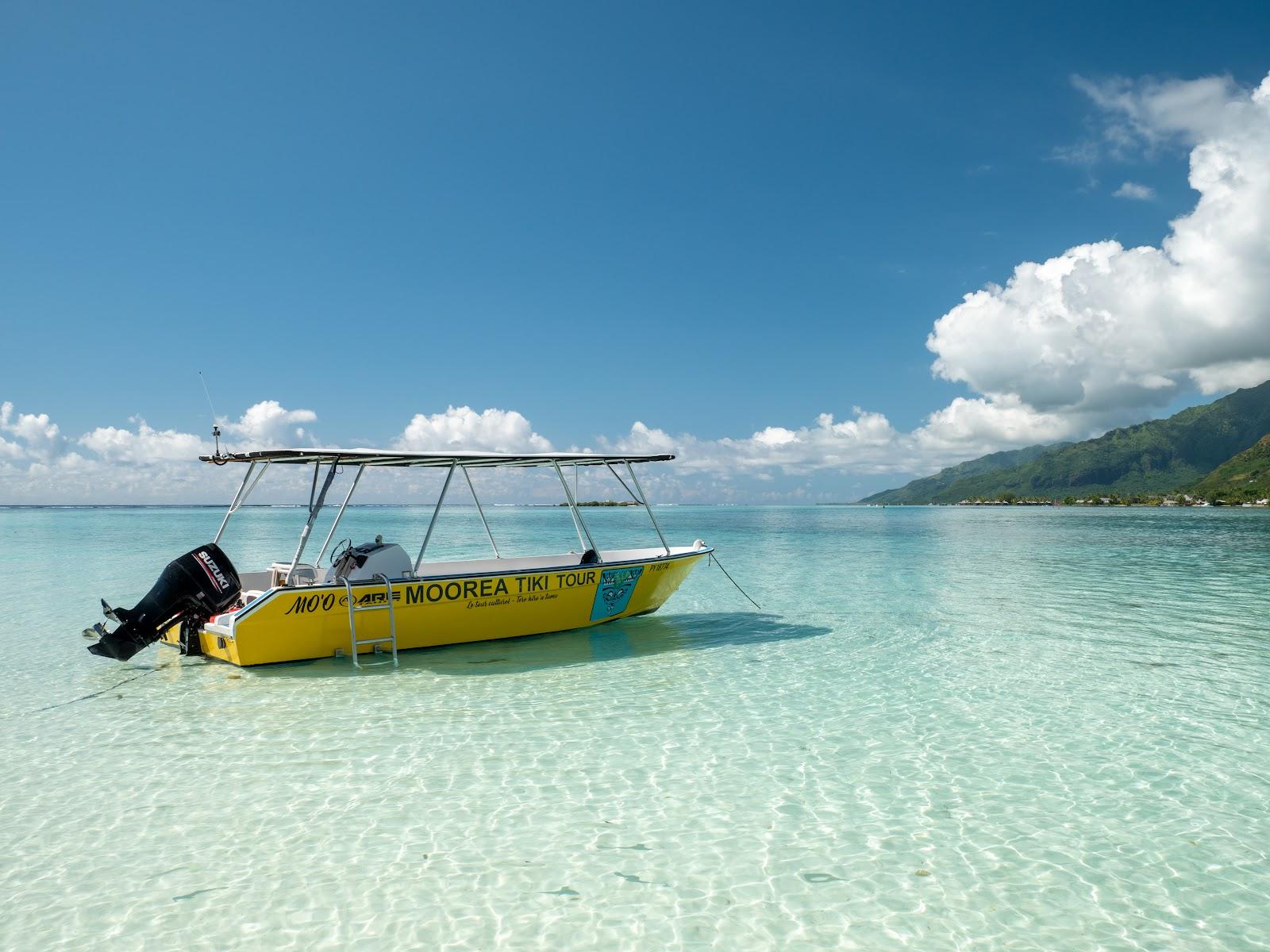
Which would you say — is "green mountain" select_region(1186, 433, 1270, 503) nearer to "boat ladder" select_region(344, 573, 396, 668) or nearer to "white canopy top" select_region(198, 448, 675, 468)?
"white canopy top" select_region(198, 448, 675, 468)

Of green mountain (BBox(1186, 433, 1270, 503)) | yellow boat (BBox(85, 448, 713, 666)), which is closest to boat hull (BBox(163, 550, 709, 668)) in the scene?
yellow boat (BBox(85, 448, 713, 666))

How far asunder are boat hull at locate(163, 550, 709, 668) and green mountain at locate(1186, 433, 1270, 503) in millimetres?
159414

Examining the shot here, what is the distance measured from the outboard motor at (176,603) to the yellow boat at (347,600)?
15mm

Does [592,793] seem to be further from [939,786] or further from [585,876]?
[939,786]

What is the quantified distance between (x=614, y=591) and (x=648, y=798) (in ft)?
24.2

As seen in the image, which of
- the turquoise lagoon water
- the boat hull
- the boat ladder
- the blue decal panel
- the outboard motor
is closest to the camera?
the turquoise lagoon water

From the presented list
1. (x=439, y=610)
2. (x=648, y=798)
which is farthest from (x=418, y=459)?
(x=648, y=798)

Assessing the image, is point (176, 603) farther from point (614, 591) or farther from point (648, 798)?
point (648, 798)

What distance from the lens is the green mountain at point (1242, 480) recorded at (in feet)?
447

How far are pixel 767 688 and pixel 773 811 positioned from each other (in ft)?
12.8

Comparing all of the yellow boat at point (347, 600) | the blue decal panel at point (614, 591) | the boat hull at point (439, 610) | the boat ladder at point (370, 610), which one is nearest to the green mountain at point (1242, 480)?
the blue decal panel at point (614, 591)

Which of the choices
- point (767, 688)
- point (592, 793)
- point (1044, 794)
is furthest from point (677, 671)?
point (1044, 794)

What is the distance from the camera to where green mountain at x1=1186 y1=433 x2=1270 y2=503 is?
136 meters

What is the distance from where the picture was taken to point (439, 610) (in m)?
11.4
